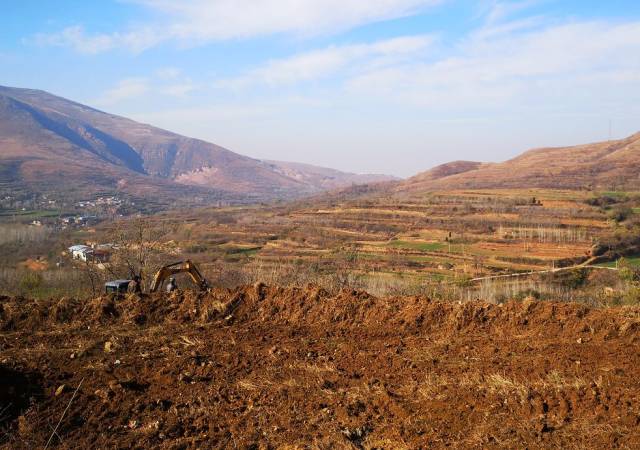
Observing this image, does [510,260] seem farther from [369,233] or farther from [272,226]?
[272,226]

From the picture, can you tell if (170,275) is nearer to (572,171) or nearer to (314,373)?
(314,373)

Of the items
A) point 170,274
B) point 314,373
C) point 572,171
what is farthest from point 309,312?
point 572,171

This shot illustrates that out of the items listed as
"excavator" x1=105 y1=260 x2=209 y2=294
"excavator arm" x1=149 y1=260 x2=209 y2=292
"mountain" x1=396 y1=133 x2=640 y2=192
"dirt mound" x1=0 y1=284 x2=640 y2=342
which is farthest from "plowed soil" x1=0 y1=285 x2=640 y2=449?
"mountain" x1=396 y1=133 x2=640 y2=192

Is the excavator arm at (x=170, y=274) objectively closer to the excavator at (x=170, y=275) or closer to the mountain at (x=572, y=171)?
the excavator at (x=170, y=275)

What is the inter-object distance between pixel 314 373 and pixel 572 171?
105711 millimetres

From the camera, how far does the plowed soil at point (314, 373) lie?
232 inches

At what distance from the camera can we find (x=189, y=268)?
1472 cm

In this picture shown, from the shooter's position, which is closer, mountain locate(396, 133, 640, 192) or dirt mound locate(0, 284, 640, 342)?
dirt mound locate(0, 284, 640, 342)

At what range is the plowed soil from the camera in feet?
19.3

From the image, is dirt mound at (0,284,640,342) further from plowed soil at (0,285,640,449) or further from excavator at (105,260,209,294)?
excavator at (105,260,209,294)

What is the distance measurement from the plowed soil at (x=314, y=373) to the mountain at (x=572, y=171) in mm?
80591

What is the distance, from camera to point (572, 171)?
10025 centimetres

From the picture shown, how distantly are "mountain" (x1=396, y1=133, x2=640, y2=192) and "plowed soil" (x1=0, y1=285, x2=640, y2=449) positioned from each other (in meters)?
80.6

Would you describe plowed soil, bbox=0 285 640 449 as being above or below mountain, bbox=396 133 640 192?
below
